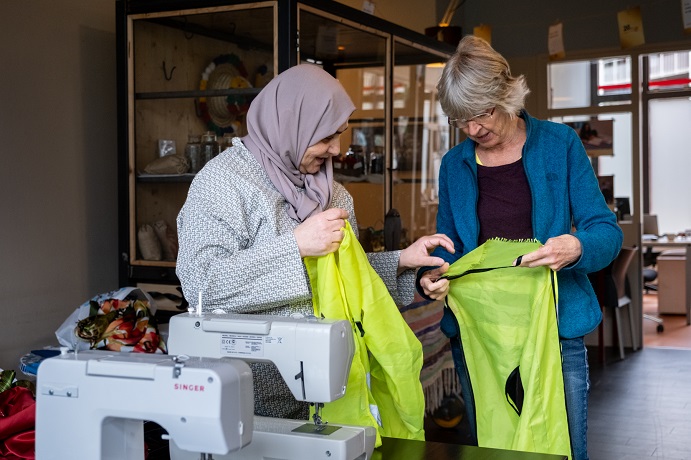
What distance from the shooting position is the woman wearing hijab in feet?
6.23

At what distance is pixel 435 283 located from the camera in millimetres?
2330

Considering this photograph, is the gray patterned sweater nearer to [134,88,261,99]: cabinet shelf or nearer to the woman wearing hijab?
the woman wearing hijab

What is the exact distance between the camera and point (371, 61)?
13.9ft

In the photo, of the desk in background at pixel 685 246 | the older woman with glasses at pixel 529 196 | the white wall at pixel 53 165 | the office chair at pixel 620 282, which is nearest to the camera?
the older woman with glasses at pixel 529 196

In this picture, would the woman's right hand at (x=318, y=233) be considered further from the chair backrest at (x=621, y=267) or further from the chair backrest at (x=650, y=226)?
the chair backrest at (x=650, y=226)

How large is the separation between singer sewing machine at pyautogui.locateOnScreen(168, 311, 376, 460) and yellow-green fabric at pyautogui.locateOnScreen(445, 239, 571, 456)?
0.65 meters

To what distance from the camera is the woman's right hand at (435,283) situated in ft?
7.63

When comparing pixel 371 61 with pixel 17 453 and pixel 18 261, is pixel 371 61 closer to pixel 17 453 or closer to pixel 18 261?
pixel 18 261

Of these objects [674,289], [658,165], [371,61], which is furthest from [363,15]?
[658,165]

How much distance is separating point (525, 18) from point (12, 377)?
6353 millimetres

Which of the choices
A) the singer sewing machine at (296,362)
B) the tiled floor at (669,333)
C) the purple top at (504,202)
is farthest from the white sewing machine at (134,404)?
the tiled floor at (669,333)

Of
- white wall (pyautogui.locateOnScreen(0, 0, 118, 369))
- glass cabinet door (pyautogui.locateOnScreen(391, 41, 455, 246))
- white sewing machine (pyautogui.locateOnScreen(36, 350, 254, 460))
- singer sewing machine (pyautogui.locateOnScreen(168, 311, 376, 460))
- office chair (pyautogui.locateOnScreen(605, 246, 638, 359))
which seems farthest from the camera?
office chair (pyautogui.locateOnScreen(605, 246, 638, 359))

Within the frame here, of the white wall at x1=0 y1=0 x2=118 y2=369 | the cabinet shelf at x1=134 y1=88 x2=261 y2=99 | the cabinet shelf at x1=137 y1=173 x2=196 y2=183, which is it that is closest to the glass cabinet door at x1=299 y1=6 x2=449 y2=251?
the cabinet shelf at x1=134 y1=88 x2=261 y2=99

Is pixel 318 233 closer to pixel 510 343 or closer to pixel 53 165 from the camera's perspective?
pixel 510 343
